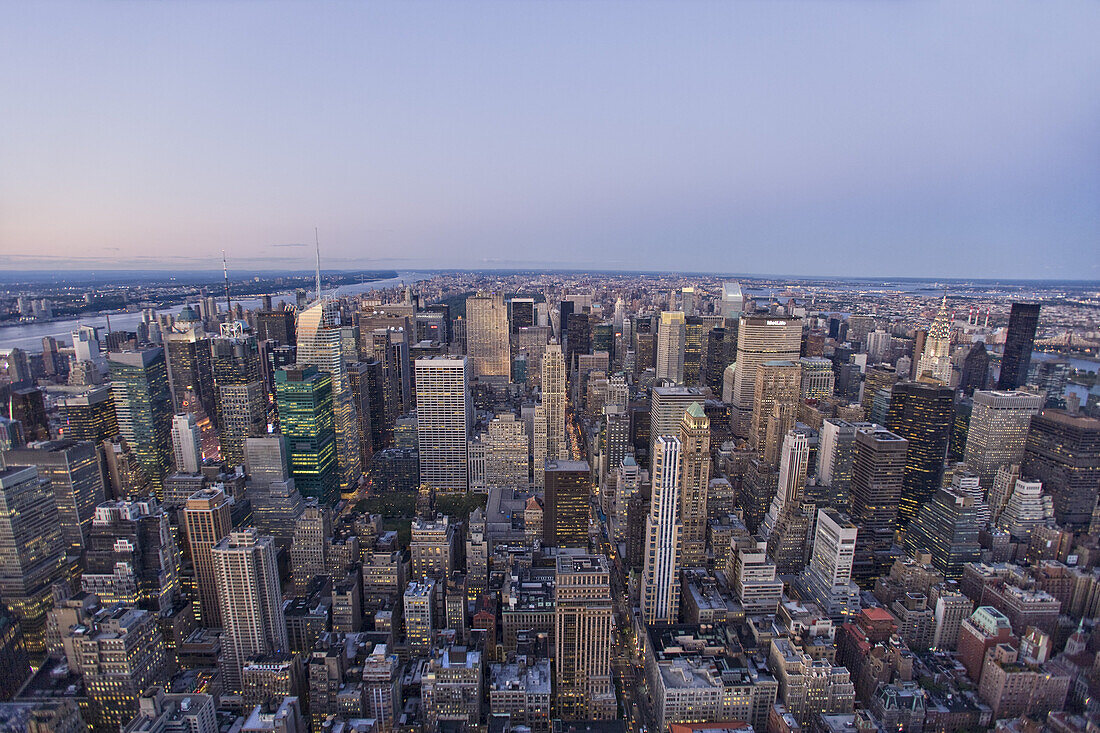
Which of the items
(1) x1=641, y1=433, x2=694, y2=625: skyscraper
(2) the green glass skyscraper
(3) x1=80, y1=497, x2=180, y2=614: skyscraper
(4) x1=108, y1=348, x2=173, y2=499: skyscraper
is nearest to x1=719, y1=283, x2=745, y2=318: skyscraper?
(1) x1=641, y1=433, x2=694, y2=625: skyscraper

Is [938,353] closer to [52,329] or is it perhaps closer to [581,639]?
[581,639]

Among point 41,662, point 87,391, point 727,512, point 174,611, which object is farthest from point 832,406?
point 87,391

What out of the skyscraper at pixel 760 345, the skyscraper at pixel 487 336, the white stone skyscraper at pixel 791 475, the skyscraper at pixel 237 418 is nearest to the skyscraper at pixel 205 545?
the skyscraper at pixel 237 418

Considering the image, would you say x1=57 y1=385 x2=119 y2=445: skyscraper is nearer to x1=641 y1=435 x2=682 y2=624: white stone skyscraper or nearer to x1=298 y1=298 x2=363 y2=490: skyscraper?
x1=298 y1=298 x2=363 y2=490: skyscraper

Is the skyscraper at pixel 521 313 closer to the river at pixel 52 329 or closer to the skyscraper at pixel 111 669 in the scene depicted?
the river at pixel 52 329

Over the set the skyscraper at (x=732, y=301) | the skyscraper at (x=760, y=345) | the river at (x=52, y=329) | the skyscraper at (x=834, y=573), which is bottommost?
the skyscraper at (x=834, y=573)

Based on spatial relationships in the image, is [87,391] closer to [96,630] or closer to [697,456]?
[96,630]
